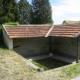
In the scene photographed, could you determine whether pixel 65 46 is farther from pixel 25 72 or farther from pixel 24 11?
pixel 24 11

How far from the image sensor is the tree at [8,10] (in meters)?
25.9

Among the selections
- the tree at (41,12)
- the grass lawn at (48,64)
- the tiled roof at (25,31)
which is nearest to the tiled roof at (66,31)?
the tiled roof at (25,31)

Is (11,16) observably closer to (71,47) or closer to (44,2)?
(71,47)

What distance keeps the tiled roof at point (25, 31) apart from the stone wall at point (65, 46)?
6.41 feet

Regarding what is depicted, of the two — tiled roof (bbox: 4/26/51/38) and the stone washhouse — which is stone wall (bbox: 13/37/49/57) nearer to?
the stone washhouse

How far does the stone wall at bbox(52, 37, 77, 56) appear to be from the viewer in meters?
15.7

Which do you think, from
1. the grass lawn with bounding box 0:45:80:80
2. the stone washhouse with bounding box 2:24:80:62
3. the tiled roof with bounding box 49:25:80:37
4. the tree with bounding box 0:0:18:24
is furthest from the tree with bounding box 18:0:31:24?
the grass lawn with bounding box 0:45:80:80

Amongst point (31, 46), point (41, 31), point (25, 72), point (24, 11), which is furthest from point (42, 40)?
point (24, 11)

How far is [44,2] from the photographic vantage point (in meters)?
45.9

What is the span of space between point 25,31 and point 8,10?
11.6 m

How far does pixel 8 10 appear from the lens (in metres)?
26.9

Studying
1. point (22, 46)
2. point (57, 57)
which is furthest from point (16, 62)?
point (57, 57)

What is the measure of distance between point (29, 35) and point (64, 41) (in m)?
3.90

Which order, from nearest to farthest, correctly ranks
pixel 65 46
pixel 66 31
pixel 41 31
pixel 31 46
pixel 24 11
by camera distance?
pixel 66 31
pixel 65 46
pixel 31 46
pixel 41 31
pixel 24 11
